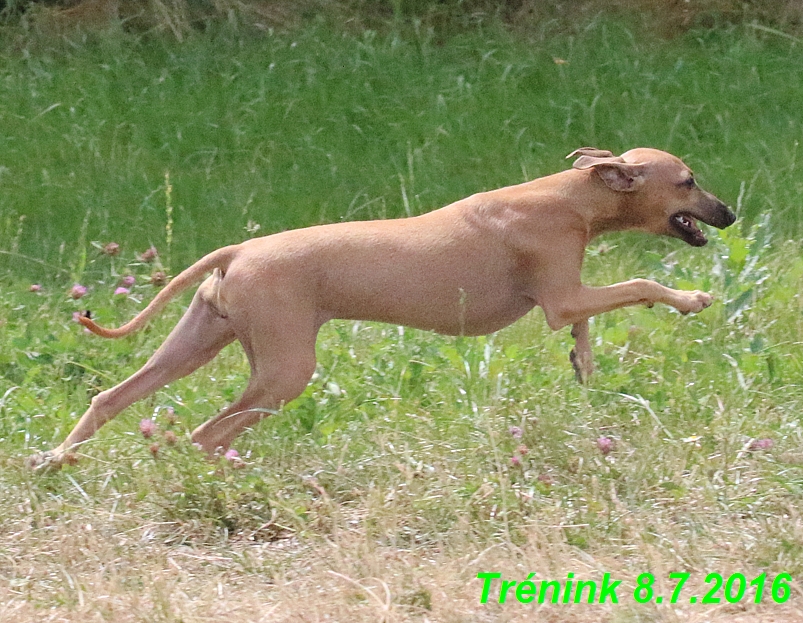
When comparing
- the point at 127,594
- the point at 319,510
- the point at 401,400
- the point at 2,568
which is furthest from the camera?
the point at 401,400

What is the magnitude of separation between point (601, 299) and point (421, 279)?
720 mm

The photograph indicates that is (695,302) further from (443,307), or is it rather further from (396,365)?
(396,365)

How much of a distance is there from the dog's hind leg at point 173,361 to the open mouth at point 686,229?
6.17ft

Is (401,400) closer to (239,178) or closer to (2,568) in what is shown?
(2,568)

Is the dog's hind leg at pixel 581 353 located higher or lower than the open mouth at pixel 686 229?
lower

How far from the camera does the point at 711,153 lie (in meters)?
8.31

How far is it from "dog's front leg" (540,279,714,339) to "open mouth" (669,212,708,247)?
0.31 meters

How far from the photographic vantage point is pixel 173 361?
192 inches

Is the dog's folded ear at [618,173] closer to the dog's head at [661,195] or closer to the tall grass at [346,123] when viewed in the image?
the dog's head at [661,195]

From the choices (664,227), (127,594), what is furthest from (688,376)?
(127,594)

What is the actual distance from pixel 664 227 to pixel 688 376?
0.65 metres

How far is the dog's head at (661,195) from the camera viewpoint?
503 cm

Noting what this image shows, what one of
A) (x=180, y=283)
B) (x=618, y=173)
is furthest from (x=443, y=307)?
(x=180, y=283)

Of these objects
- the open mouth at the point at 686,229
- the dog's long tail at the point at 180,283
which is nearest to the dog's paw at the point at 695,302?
the open mouth at the point at 686,229
